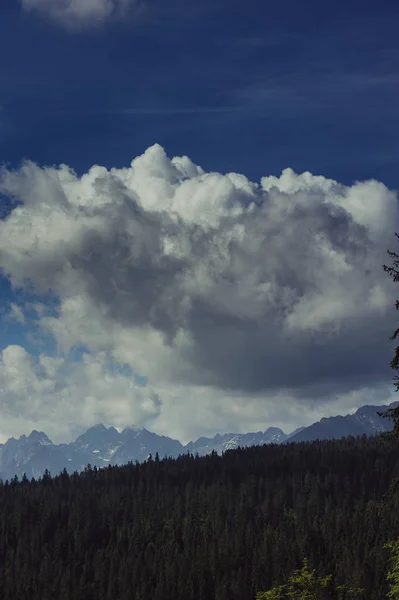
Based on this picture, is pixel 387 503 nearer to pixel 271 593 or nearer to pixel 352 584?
pixel 271 593

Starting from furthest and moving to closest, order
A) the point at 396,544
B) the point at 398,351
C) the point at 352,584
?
the point at 352,584, the point at 396,544, the point at 398,351

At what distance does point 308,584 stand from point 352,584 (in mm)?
174403

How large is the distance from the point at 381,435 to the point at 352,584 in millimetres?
178909

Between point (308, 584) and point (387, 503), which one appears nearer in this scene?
point (387, 503)

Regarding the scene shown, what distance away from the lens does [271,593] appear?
39.0m

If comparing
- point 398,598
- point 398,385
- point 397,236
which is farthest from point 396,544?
point 397,236

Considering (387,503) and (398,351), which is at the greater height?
(398,351)

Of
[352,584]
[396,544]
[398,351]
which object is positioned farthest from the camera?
[352,584]

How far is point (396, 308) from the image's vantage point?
3394 cm

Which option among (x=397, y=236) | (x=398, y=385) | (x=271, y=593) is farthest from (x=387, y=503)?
(x=397, y=236)

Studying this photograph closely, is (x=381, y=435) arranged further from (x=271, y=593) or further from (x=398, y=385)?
(x=271, y=593)

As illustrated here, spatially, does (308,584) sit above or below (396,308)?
below

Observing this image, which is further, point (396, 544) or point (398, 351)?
point (396, 544)

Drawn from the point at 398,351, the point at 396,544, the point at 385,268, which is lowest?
the point at 396,544
